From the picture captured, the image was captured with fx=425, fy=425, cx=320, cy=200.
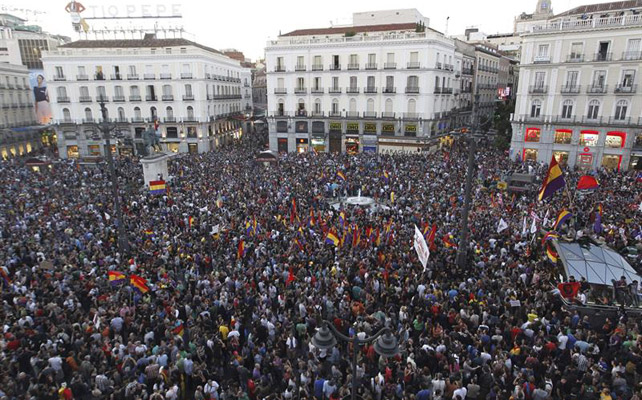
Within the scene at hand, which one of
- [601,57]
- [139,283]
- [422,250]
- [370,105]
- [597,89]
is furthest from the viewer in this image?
[370,105]

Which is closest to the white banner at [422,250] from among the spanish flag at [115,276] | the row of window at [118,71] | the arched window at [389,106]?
the spanish flag at [115,276]

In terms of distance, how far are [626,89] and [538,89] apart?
660cm

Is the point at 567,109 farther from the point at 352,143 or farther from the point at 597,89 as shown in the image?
the point at 352,143

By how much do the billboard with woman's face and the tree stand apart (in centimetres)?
5812

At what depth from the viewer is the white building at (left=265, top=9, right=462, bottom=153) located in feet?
145

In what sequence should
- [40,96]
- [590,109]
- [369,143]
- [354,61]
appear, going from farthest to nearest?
[40,96] < [369,143] < [354,61] < [590,109]

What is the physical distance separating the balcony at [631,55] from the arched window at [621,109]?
11.1ft

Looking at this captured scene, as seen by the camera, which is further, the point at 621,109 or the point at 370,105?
the point at 370,105

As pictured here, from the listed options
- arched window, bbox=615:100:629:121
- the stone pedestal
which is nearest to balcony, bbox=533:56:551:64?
arched window, bbox=615:100:629:121

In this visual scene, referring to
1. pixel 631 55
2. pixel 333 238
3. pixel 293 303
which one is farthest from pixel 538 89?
pixel 293 303

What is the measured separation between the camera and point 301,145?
50.1 m

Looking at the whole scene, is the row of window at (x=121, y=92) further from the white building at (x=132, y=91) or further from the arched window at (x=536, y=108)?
the arched window at (x=536, y=108)

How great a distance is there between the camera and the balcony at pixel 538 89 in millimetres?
38500

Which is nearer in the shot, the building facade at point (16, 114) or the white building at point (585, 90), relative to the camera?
the white building at point (585, 90)
